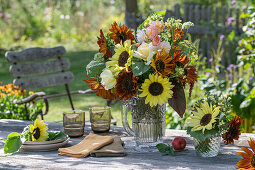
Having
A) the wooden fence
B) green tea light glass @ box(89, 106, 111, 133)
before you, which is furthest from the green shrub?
the wooden fence

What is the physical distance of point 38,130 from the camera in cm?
208

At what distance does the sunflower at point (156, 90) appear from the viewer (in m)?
1.87

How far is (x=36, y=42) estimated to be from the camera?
10859 millimetres

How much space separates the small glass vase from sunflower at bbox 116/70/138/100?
0.41 metres

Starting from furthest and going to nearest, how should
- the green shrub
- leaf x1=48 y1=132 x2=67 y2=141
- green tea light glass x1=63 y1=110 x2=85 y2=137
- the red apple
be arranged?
the green shrub < green tea light glass x1=63 y1=110 x2=85 y2=137 < leaf x1=48 y1=132 x2=67 y2=141 < the red apple

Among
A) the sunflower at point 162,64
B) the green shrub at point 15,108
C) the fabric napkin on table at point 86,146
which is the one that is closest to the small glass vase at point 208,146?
the sunflower at point 162,64

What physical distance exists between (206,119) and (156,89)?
29cm

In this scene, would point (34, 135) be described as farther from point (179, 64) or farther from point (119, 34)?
point (179, 64)

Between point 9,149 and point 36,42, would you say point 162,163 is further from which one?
point 36,42

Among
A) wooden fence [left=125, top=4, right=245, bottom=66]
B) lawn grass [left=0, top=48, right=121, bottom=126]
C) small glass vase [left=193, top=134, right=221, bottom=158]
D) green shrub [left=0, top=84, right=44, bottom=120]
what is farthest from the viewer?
wooden fence [left=125, top=4, right=245, bottom=66]

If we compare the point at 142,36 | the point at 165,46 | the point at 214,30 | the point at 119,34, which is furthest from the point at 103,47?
the point at 214,30

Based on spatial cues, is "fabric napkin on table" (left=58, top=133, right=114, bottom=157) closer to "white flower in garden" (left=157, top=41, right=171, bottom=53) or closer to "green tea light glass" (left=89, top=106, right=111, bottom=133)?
"green tea light glass" (left=89, top=106, right=111, bottom=133)

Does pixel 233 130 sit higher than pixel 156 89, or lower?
lower

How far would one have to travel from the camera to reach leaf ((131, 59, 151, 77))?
1825 mm
